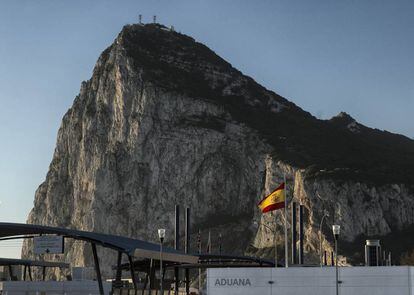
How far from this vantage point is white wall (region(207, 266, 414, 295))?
143 feet

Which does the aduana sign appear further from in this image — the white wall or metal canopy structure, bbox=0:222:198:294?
metal canopy structure, bbox=0:222:198:294

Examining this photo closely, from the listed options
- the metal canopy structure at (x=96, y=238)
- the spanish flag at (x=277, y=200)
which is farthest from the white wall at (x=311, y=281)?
the metal canopy structure at (x=96, y=238)

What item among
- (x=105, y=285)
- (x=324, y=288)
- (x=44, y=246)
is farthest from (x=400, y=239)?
(x=324, y=288)

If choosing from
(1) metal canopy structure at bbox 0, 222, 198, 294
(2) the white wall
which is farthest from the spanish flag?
(1) metal canopy structure at bbox 0, 222, 198, 294

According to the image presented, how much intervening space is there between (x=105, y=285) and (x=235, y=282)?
37.1m

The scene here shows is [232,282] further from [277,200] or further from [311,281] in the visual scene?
[277,200]

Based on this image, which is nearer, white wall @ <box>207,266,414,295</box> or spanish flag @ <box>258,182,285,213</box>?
white wall @ <box>207,266,414,295</box>

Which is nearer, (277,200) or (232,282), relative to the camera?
(232,282)

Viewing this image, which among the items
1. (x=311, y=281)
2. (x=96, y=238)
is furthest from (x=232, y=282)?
(x=96, y=238)

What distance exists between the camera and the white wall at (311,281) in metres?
43.5

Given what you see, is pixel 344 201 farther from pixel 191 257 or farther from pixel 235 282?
pixel 235 282

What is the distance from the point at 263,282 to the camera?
45781 millimetres

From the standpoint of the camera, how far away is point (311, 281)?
1774 inches

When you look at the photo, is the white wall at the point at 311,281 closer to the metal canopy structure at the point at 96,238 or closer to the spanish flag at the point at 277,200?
the spanish flag at the point at 277,200
